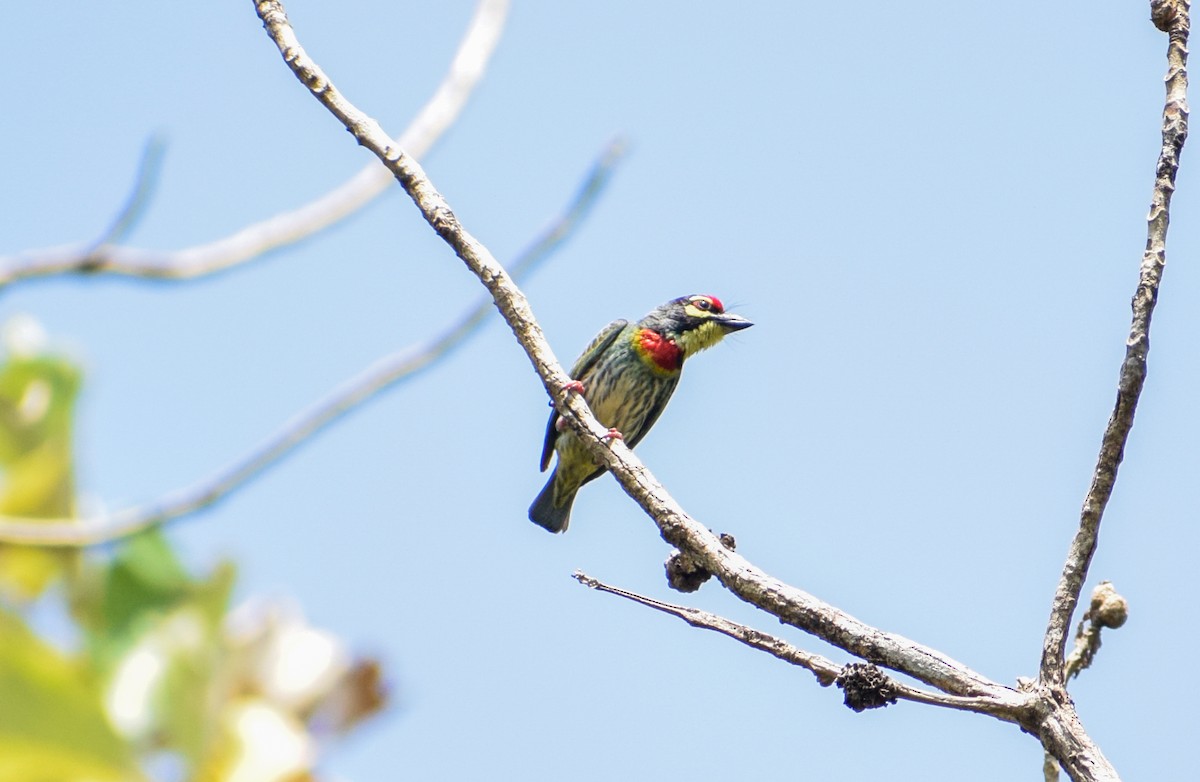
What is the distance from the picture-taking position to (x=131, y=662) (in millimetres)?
747

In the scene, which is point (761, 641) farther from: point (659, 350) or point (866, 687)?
point (659, 350)

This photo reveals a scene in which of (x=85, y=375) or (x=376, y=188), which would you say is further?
(x=376, y=188)

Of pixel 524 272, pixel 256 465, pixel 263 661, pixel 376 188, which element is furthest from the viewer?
pixel 524 272

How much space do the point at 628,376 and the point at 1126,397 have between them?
16.9 ft

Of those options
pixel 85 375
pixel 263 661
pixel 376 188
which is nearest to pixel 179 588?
pixel 263 661

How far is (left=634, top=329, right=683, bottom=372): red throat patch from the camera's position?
27.5ft

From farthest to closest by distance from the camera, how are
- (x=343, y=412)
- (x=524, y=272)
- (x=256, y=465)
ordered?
1. (x=524, y=272)
2. (x=343, y=412)
3. (x=256, y=465)

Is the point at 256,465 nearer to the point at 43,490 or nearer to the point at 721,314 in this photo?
the point at 43,490

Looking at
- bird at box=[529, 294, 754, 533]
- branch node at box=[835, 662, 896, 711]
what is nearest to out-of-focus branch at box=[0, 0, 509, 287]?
branch node at box=[835, 662, 896, 711]

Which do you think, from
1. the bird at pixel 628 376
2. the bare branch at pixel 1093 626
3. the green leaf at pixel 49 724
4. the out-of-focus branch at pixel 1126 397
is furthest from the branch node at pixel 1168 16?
the bird at pixel 628 376

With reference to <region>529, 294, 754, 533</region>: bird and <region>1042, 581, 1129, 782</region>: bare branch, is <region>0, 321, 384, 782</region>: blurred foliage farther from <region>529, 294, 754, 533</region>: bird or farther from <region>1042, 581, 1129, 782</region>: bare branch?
<region>529, 294, 754, 533</region>: bird

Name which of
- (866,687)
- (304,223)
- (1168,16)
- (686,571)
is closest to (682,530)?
(686,571)

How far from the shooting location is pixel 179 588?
801 millimetres

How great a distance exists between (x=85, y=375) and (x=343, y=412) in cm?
26
